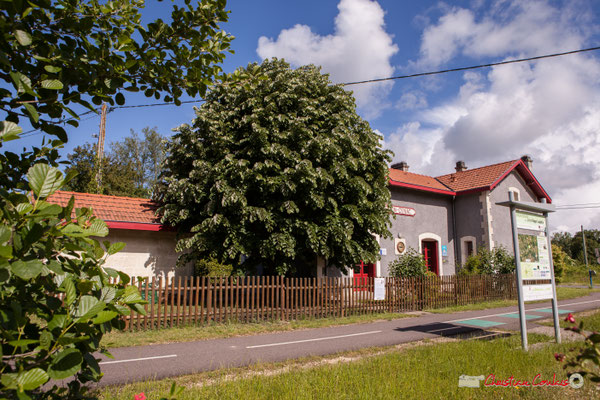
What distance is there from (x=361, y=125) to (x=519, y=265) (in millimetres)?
8792

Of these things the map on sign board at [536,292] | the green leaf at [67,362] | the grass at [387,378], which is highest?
the green leaf at [67,362]

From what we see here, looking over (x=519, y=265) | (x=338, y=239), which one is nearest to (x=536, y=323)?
(x=519, y=265)

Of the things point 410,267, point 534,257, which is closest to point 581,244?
point 410,267

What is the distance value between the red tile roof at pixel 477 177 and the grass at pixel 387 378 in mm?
17192

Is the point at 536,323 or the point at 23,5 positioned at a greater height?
the point at 23,5

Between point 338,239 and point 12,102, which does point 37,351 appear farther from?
point 338,239

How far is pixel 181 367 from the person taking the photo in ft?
19.8

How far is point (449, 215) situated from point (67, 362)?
77.3 ft

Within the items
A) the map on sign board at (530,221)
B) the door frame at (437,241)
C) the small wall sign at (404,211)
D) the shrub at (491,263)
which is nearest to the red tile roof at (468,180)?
the small wall sign at (404,211)

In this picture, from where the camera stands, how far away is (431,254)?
2153 cm

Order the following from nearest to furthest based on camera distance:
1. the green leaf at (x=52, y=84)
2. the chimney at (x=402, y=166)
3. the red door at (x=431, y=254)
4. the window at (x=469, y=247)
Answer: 1. the green leaf at (x=52, y=84)
2. the red door at (x=431, y=254)
3. the window at (x=469, y=247)
4. the chimney at (x=402, y=166)

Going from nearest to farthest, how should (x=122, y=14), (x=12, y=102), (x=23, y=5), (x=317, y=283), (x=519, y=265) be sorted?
(x=23, y=5), (x=12, y=102), (x=122, y=14), (x=519, y=265), (x=317, y=283)

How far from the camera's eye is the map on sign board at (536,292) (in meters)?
7.67

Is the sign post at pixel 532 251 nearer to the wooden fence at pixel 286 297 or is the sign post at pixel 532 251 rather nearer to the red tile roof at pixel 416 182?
the wooden fence at pixel 286 297
